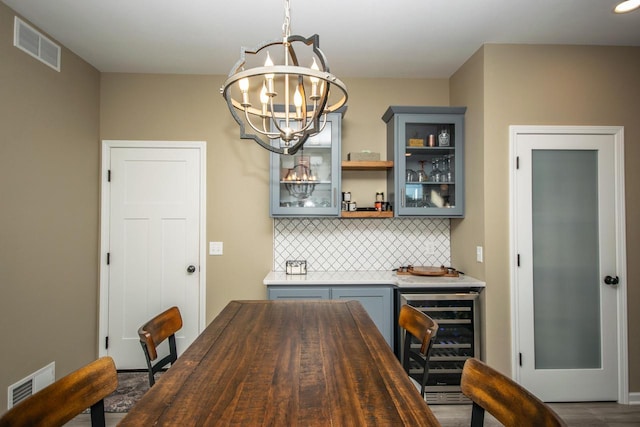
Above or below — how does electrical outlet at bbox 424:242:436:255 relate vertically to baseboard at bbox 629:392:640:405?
above

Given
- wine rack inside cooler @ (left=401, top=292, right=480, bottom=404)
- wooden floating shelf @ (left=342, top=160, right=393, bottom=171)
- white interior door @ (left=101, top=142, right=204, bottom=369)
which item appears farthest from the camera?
white interior door @ (left=101, top=142, right=204, bottom=369)

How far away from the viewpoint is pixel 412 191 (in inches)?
122

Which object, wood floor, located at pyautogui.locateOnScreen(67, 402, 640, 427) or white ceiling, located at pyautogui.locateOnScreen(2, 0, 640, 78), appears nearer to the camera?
white ceiling, located at pyautogui.locateOnScreen(2, 0, 640, 78)

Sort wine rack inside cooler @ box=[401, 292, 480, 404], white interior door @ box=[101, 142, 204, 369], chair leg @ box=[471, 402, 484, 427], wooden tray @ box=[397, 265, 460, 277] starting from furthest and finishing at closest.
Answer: white interior door @ box=[101, 142, 204, 369], wooden tray @ box=[397, 265, 460, 277], wine rack inside cooler @ box=[401, 292, 480, 404], chair leg @ box=[471, 402, 484, 427]

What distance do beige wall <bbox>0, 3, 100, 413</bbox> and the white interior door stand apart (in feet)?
0.52

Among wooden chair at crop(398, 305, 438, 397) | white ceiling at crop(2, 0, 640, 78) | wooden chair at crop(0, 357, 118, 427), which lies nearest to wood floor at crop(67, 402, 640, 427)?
wooden chair at crop(398, 305, 438, 397)

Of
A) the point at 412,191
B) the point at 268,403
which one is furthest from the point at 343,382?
the point at 412,191

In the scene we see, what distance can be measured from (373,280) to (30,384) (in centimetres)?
254

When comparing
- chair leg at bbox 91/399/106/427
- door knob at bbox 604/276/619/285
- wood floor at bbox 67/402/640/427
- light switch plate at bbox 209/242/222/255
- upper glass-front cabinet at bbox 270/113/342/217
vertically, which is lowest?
wood floor at bbox 67/402/640/427

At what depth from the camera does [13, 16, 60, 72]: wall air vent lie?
2.33 meters

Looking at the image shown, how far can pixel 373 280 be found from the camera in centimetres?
285

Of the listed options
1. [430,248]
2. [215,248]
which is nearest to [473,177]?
[430,248]

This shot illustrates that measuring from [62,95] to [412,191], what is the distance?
9.70ft

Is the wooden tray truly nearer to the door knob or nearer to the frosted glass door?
the frosted glass door
